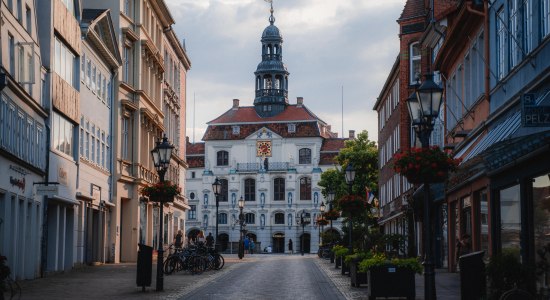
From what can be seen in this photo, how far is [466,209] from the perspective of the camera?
106 feet

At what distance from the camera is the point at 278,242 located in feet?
419

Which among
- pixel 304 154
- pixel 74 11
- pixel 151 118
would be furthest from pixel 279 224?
pixel 74 11

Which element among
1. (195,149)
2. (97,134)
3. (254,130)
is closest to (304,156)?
(254,130)

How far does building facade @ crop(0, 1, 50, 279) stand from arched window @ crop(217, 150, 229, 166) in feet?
320

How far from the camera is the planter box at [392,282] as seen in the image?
20.3 metres

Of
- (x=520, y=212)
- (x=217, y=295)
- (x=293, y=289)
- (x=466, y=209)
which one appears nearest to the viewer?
(x=520, y=212)

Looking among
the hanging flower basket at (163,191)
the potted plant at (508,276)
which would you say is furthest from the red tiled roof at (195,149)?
the potted plant at (508,276)

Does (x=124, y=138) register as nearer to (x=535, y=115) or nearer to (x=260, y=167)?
(x=535, y=115)

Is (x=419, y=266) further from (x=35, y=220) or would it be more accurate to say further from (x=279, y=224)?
(x=279, y=224)

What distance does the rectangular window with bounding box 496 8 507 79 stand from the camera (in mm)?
25453

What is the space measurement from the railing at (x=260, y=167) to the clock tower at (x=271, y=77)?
7.03 m

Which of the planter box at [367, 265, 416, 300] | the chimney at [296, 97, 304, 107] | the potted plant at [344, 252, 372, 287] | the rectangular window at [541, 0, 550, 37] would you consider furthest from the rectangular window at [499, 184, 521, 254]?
the chimney at [296, 97, 304, 107]

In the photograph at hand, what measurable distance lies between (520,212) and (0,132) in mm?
13805

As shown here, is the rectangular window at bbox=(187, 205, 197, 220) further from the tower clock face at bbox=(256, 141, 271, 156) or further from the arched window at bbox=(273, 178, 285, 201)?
the tower clock face at bbox=(256, 141, 271, 156)
